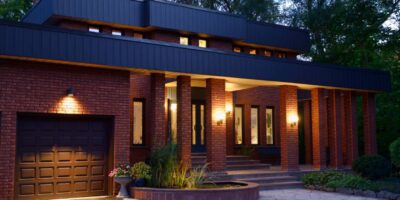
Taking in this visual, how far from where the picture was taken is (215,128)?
16141 mm

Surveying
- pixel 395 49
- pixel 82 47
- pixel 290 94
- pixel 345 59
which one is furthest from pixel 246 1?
pixel 82 47

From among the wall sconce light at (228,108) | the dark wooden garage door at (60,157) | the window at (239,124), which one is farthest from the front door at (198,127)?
the dark wooden garage door at (60,157)

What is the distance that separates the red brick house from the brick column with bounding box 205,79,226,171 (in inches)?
1.5

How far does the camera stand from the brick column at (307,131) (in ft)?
81.2

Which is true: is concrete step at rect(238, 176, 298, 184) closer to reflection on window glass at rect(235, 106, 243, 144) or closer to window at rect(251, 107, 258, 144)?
reflection on window glass at rect(235, 106, 243, 144)

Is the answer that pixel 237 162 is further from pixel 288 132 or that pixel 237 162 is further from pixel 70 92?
pixel 70 92

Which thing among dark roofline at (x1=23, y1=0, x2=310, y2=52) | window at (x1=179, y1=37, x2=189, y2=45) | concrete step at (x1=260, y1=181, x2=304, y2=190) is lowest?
concrete step at (x1=260, y1=181, x2=304, y2=190)

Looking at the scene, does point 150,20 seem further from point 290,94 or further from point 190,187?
point 190,187

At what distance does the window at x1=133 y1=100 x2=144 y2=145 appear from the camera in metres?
18.5

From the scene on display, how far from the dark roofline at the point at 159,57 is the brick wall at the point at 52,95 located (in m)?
0.64

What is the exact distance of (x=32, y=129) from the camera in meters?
12.7

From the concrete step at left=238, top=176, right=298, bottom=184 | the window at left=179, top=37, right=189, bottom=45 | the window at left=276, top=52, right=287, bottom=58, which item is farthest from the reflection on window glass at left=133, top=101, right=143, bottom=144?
the window at left=276, top=52, right=287, bottom=58

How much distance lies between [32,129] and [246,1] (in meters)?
23.2

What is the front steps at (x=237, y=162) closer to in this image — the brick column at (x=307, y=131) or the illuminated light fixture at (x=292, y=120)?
the illuminated light fixture at (x=292, y=120)
